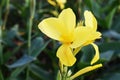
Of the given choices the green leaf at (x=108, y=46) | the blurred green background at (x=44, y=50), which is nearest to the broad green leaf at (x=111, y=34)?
the blurred green background at (x=44, y=50)

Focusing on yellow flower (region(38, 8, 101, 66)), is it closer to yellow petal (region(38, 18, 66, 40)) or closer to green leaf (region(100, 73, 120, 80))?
yellow petal (region(38, 18, 66, 40))

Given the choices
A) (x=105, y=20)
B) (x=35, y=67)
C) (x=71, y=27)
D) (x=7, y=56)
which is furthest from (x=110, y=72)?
(x=71, y=27)

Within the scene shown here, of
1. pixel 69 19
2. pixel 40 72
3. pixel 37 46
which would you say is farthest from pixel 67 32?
pixel 40 72

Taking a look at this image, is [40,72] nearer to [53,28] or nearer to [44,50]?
[44,50]

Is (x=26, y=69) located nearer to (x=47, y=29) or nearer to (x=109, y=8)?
(x=109, y=8)

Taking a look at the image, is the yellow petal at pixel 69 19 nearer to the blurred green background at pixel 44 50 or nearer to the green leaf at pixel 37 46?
the blurred green background at pixel 44 50

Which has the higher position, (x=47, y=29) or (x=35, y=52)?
(x=47, y=29)
